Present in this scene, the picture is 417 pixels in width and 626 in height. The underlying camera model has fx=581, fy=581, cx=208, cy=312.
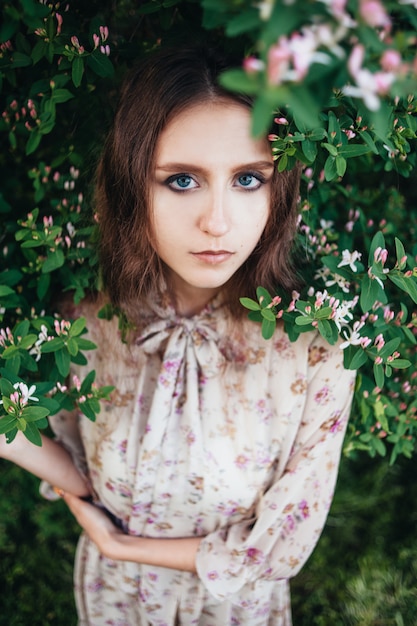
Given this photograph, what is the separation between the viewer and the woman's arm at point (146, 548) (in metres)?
1.91

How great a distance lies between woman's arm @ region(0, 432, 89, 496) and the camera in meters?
1.80

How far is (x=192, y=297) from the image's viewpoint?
186 cm

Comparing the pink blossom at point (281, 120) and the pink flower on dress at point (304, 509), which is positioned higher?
the pink blossom at point (281, 120)

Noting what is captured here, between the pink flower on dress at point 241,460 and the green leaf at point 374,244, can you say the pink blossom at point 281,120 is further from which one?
the pink flower on dress at point 241,460

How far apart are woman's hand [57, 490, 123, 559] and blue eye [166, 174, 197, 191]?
1.22 m

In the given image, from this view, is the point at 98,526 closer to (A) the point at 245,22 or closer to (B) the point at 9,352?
(B) the point at 9,352

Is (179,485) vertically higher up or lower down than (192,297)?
lower down

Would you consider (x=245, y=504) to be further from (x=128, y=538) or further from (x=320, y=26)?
(x=320, y=26)

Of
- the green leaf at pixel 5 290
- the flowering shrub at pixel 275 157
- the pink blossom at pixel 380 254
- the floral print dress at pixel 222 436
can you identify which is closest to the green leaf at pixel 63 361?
the flowering shrub at pixel 275 157

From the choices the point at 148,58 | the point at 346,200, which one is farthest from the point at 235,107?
the point at 346,200

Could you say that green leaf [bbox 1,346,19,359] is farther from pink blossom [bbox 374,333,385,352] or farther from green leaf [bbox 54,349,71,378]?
pink blossom [bbox 374,333,385,352]

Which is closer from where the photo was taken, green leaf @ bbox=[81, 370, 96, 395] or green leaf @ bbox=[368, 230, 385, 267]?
green leaf @ bbox=[368, 230, 385, 267]

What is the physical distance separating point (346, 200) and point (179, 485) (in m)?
1.22

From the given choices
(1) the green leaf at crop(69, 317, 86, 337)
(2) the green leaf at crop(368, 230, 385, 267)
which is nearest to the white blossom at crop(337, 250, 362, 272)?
(2) the green leaf at crop(368, 230, 385, 267)
